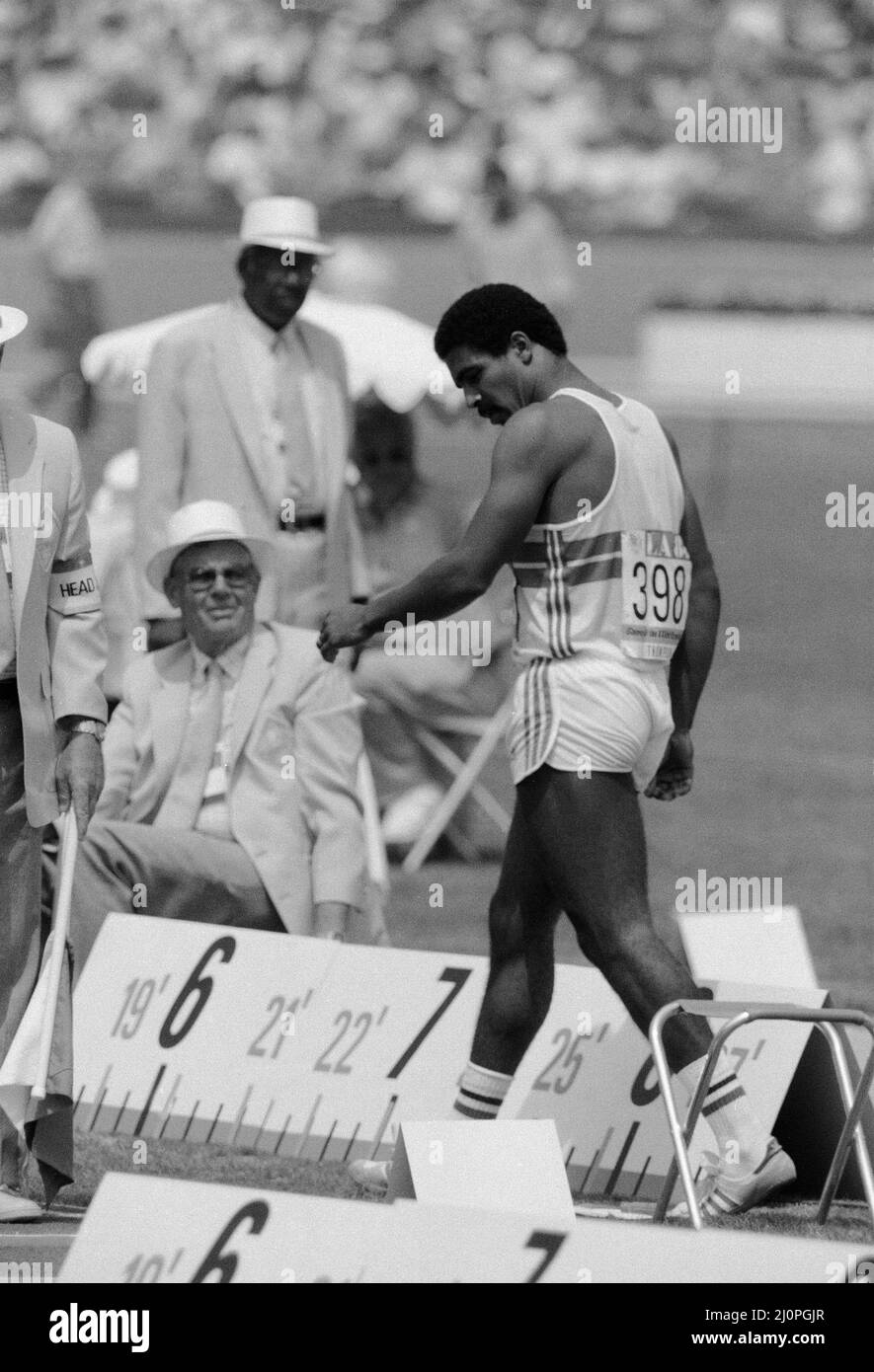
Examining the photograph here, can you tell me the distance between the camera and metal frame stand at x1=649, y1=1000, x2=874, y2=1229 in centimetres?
455

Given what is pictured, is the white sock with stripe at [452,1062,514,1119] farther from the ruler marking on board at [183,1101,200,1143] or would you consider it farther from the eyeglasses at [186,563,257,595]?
A: the eyeglasses at [186,563,257,595]

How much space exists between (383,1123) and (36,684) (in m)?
1.43

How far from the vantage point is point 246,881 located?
6.68 m

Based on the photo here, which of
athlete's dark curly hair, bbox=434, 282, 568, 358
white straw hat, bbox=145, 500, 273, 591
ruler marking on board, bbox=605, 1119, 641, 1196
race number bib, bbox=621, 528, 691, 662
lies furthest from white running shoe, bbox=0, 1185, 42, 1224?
white straw hat, bbox=145, 500, 273, 591

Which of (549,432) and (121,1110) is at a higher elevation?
(549,432)

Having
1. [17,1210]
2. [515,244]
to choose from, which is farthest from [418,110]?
[17,1210]

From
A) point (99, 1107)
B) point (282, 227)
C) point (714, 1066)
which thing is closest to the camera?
point (714, 1066)

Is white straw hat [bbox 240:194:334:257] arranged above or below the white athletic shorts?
above

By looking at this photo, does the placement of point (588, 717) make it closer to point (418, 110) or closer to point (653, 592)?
point (653, 592)

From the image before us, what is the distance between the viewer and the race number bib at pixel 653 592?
5.23 m

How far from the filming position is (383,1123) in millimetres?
5941

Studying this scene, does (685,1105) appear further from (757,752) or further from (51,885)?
(757,752)

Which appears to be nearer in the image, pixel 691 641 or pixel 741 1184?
pixel 741 1184

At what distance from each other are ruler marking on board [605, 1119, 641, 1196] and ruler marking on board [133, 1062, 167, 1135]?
3.68 feet
